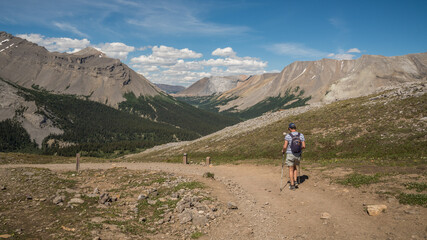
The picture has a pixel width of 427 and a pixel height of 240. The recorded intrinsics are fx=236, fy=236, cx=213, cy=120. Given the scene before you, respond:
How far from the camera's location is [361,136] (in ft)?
109

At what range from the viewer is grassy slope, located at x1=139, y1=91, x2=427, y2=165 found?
26.9m

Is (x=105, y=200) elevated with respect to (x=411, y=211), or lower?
lower

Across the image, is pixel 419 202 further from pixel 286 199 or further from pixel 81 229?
pixel 81 229

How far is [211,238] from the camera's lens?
10797 millimetres

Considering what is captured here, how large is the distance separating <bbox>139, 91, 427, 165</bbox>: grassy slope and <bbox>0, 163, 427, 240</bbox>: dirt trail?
450 inches

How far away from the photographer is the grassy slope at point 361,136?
88.3ft

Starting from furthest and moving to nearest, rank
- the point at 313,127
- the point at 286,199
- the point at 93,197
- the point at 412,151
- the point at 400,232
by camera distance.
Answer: the point at 313,127 → the point at 412,151 → the point at 93,197 → the point at 286,199 → the point at 400,232

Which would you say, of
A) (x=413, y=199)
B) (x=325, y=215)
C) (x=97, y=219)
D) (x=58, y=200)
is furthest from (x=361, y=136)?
(x=58, y=200)

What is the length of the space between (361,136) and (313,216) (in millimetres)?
26352

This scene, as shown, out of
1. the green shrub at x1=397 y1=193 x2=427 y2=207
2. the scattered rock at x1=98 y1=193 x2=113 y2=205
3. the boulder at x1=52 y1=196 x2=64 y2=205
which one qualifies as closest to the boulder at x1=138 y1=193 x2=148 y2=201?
the scattered rock at x1=98 y1=193 x2=113 y2=205

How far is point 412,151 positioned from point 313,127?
18355mm

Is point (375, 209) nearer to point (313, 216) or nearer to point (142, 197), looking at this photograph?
point (313, 216)

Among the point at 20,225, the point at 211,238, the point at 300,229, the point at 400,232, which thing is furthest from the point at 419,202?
the point at 20,225

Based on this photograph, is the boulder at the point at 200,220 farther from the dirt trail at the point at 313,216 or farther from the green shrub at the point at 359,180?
the green shrub at the point at 359,180
